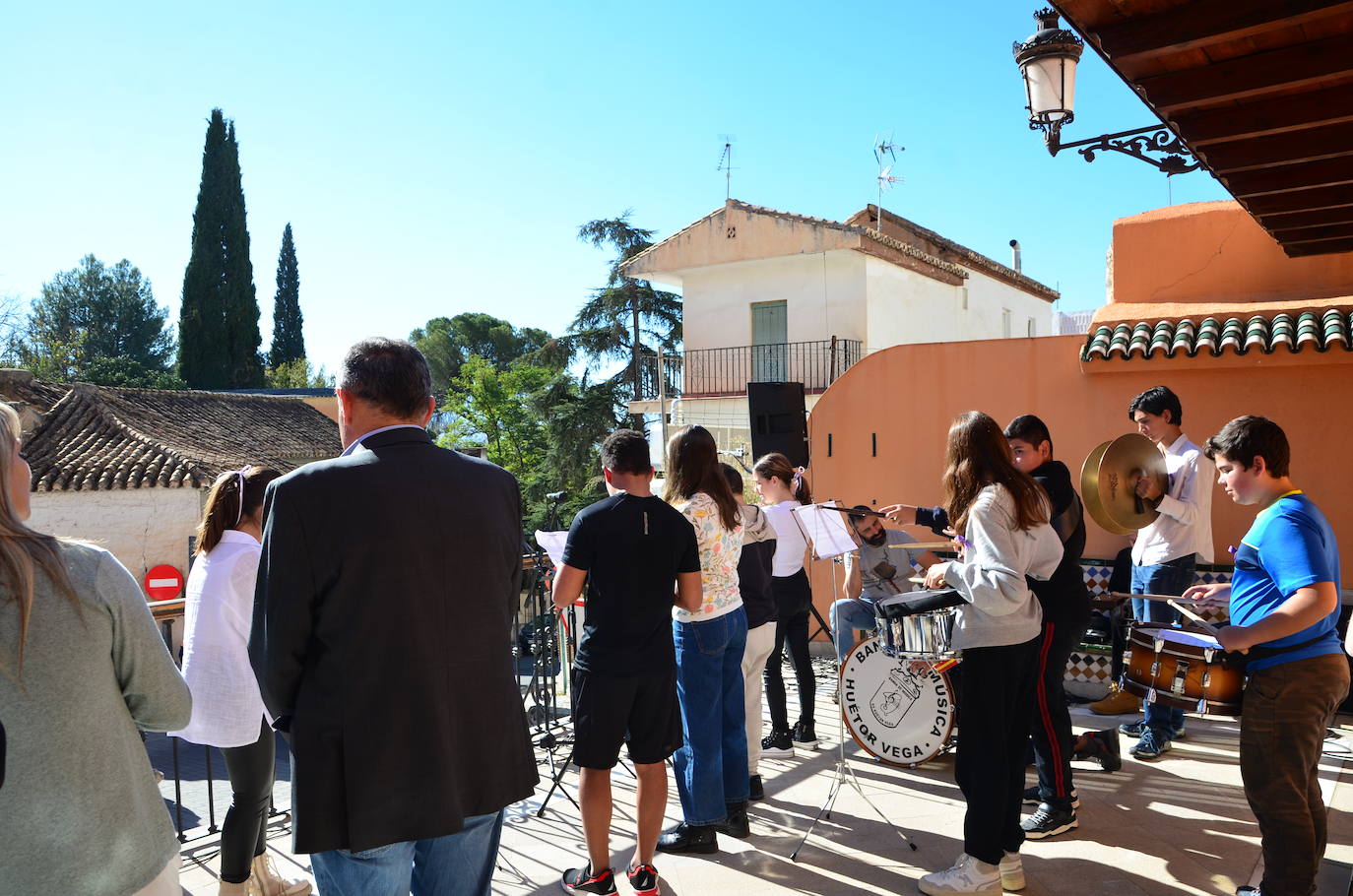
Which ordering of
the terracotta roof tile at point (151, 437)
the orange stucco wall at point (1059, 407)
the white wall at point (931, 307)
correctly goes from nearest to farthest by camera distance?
the orange stucco wall at point (1059, 407) < the white wall at point (931, 307) < the terracotta roof tile at point (151, 437)

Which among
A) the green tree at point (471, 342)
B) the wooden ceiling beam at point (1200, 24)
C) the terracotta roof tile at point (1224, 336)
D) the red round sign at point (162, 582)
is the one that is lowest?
the red round sign at point (162, 582)

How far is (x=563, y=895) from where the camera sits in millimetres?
3738

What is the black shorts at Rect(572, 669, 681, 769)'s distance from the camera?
352 cm

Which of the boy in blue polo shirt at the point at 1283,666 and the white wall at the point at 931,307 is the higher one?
the white wall at the point at 931,307

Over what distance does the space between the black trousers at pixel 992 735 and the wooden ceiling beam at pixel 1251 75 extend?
2.15m

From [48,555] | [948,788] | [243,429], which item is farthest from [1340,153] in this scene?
[243,429]

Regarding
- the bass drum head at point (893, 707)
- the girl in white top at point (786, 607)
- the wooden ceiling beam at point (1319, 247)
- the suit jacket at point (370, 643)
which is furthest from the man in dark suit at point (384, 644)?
the wooden ceiling beam at point (1319, 247)

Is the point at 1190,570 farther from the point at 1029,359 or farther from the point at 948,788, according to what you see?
the point at 1029,359

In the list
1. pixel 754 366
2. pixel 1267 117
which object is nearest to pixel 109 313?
pixel 754 366

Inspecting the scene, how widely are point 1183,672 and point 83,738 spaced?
329 centimetres

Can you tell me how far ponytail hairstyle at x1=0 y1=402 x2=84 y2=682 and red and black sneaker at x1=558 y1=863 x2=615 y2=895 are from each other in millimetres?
2329

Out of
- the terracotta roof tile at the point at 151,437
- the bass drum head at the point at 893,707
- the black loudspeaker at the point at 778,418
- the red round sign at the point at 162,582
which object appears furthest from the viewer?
the terracotta roof tile at the point at 151,437

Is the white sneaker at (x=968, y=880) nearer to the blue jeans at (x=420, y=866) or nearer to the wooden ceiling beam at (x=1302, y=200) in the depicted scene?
the blue jeans at (x=420, y=866)

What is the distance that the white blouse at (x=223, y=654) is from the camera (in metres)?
3.23
